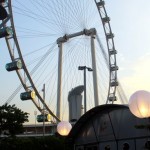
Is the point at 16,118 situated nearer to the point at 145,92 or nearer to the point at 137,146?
the point at 137,146

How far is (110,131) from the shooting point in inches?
470

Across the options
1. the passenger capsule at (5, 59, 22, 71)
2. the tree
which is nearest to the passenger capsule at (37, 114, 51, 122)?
the passenger capsule at (5, 59, 22, 71)

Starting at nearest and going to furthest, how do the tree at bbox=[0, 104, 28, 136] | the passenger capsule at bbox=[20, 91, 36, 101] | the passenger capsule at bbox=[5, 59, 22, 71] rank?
the tree at bbox=[0, 104, 28, 136], the passenger capsule at bbox=[5, 59, 22, 71], the passenger capsule at bbox=[20, 91, 36, 101]

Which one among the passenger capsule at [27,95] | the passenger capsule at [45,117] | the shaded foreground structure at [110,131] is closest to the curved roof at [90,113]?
the shaded foreground structure at [110,131]

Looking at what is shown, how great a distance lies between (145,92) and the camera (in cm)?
823

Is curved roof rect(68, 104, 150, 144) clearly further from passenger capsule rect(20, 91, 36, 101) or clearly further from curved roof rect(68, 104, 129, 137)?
passenger capsule rect(20, 91, 36, 101)

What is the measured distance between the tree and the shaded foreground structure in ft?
33.6

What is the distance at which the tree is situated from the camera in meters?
22.9

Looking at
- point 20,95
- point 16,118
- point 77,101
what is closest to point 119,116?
point 16,118

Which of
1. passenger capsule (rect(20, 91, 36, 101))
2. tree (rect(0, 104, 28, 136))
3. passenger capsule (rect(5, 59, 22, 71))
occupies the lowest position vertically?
tree (rect(0, 104, 28, 136))

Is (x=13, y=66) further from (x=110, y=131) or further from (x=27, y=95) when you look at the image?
(x=110, y=131)

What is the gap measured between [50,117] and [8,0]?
11.2 metres

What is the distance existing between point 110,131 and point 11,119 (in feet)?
39.6

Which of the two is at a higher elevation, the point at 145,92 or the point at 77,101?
the point at 77,101
